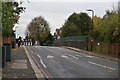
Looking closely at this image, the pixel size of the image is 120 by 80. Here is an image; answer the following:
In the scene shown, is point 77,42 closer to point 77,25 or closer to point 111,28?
point 111,28

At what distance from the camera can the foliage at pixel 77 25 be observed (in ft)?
323

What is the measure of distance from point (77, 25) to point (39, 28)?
15875mm

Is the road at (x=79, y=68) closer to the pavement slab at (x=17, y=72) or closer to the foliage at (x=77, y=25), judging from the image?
the pavement slab at (x=17, y=72)

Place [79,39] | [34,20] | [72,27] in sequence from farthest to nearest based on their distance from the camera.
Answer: [34,20] < [72,27] < [79,39]

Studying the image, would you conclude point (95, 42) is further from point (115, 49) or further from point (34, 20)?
point (34, 20)

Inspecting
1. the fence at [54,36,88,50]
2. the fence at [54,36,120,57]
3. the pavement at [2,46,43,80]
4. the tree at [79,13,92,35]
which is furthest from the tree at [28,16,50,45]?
the pavement at [2,46,43,80]

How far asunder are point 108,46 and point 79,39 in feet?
62.4

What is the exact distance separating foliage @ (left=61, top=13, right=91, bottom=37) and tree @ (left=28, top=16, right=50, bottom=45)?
10721mm

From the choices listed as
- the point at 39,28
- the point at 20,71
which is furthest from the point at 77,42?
the point at 39,28

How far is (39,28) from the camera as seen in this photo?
380 feet

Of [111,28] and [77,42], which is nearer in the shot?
[111,28]

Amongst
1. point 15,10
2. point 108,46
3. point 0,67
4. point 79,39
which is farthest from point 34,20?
point 0,67

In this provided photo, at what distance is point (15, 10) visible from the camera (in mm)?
33031

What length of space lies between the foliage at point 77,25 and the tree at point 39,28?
35.2ft
